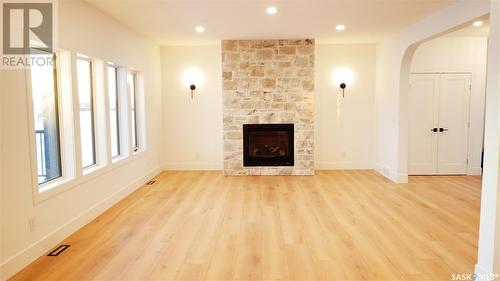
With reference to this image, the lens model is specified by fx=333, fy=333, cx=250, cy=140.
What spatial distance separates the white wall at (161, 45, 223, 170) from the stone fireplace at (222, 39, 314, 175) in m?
0.52

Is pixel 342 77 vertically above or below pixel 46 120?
above

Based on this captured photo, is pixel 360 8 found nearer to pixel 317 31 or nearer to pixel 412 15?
pixel 412 15

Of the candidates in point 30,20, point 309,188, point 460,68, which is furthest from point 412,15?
point 30,20

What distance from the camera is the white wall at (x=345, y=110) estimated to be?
7.20 m

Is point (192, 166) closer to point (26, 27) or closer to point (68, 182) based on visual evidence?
point (68, 182)

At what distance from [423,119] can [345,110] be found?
1537 millimetres

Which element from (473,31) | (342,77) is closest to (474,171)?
(473,31)

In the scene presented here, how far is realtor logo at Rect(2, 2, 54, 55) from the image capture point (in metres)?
2.84

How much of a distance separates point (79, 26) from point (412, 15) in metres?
4.45

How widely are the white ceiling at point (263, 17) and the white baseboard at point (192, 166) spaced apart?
2.67 m

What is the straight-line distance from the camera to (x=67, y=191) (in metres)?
3.68

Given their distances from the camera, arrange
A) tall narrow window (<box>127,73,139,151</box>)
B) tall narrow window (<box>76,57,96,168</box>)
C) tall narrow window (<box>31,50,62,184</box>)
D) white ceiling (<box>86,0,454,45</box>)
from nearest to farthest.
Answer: tall narrow window (<box>31,50,62,184</box>), white ceiling (<box>86,0,454,45</box>), tall narrow window (<box>76,57,96,168</box>), tall narrow window (<box>127,73,139,151</box>)

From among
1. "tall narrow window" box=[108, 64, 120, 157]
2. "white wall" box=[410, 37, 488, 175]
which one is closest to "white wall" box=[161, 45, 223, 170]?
"tall narrow window" box=[108, 64, 120, 157]

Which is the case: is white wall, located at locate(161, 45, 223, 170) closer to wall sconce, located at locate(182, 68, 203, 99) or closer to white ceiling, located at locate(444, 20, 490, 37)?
wall sconce, located at locate(182, 68, 203, 99)
